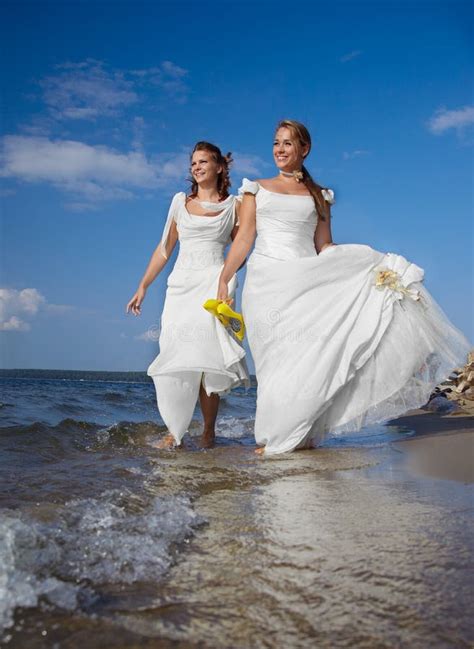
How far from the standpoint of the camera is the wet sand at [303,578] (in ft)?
5.01

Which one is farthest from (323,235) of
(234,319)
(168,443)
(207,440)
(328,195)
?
(168,443)

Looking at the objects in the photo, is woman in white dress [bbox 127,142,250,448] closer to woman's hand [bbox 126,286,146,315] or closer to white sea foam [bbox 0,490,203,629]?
woman's hand [bbox 126,286,146,315]

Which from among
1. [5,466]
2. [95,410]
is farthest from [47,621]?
[95,410]

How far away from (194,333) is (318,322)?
119 centimetres

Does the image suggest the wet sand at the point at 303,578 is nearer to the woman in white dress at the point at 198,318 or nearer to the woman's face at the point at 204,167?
the woman in white dress at the point at 198,318

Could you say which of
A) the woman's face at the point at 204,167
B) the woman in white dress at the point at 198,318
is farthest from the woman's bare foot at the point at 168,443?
the woman's face at the point at 204,167

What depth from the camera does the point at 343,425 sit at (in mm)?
4746

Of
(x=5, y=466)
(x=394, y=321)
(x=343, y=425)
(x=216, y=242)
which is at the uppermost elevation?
(x=216, y=242)

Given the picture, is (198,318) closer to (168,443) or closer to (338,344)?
(168,443)

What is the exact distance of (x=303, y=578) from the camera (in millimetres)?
1855

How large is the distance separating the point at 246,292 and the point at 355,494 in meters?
2.35

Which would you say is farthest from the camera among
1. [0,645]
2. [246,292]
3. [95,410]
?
[95,410]

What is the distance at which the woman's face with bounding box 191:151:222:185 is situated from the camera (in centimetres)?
559

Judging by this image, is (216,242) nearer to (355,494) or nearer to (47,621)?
(355,494)
